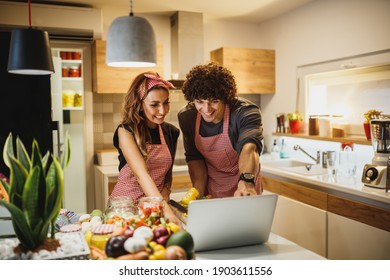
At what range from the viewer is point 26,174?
111 cm

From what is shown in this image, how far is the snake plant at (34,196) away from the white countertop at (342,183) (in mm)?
1857

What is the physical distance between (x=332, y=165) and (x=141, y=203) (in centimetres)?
201

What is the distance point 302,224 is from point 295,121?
1133mm

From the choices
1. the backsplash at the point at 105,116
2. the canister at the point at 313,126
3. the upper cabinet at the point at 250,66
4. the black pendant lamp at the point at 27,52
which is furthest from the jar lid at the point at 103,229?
the upper cabinet at the point at 250,66

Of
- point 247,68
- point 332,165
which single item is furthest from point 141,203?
point 247,68

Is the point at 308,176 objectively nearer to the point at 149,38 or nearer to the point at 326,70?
the point at 326,70

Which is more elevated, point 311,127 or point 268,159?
point 311,127

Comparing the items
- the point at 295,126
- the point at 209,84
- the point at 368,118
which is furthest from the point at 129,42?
the point at 295,126

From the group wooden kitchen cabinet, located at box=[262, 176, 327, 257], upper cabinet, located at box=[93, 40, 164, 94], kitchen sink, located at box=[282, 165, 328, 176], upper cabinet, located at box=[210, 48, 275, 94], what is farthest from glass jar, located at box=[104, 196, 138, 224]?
upper cabinet, located at box=[210, 48, 275, 94]

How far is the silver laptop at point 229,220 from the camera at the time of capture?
1211 mm

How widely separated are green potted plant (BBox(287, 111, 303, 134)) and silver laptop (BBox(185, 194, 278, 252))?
2.44 metres

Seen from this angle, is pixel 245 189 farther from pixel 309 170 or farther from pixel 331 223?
pixel 309 170
